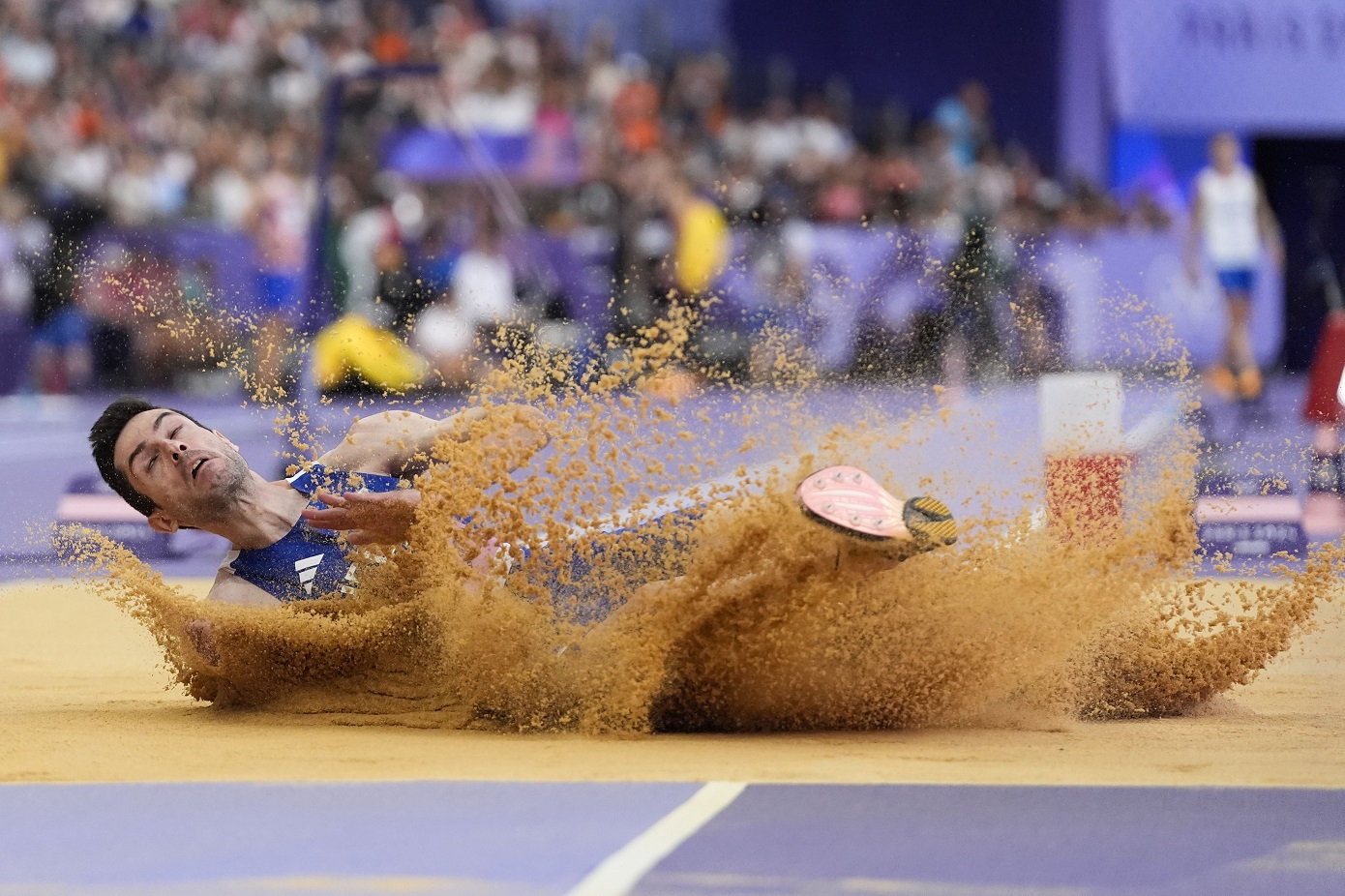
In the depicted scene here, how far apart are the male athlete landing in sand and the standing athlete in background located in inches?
384

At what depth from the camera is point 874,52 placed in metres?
16.5

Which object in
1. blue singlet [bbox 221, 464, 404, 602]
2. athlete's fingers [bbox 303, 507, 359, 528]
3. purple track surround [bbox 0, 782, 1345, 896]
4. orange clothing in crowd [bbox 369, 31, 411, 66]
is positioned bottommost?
purple track surround [bbox 0, 782, 1345, 896]

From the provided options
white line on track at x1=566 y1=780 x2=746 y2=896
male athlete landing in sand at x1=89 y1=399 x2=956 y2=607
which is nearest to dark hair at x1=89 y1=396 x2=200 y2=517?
male athlete landing in sand at x1=89 y1=399 x2=956 y2=607

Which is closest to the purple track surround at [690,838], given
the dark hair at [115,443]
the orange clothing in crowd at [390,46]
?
the dark hair at [115,443]

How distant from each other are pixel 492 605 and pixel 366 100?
36.2ft

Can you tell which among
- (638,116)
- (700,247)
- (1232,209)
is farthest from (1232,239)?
(638,116)

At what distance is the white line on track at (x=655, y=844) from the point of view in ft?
Result: 10.2

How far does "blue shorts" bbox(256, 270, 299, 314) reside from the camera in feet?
45.5

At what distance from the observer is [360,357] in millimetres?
10672

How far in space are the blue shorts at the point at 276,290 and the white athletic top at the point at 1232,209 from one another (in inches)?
286

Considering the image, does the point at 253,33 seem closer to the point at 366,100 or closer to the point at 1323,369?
the point at 366,100

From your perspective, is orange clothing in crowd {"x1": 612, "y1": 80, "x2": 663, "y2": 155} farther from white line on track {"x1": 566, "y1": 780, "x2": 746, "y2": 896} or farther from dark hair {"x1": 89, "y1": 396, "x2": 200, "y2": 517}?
white line on track {"x1": 566, "y1": 780, "x2": 746, "y2": 896}

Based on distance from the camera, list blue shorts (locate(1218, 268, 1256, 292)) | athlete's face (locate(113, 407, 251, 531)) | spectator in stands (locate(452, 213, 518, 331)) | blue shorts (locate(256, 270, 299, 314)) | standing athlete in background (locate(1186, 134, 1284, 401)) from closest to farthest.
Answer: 1. athlete's face (locate(113, 407, 251, 531))
2. spectator in stands (locate(452, 213, 518, 331))
3. standing athlete in background (locate(1186, 134, 1284, 401))
4. blue shorts (locate(1218, 268, 1256, 292))
5. blue shorts (locate(256, 270, 299, 314))

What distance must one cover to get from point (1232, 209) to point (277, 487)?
1028 centimetres
